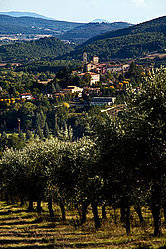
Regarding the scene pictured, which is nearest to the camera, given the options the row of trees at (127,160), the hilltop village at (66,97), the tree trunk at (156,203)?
the row of trees at (127,160)

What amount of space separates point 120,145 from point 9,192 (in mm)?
19137

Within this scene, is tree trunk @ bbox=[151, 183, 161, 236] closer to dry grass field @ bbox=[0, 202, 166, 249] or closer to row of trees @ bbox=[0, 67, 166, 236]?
row of trees @ bbox=[0, 67, 166, 236]

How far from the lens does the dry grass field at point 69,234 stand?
17500mm

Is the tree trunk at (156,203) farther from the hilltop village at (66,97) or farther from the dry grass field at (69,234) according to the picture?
the hilltop village at (66,97)

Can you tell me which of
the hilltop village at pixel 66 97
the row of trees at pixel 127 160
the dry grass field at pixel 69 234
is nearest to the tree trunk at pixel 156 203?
the row of trees at pixel 127 160

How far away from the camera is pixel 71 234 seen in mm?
20703

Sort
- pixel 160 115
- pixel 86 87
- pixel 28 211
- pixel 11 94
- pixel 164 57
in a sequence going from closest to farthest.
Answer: pixel 160 115 → pixel 28 211 → pixel 86 87 → pixel 11 94 → pixel 164 57

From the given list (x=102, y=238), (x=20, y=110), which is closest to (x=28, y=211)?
(x=102, y=238)

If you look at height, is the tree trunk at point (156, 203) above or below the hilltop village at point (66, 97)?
below

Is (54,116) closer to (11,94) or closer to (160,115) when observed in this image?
(11,94)

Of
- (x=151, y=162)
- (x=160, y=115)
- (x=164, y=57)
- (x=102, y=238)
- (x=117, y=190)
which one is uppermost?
(x=164, y=57)

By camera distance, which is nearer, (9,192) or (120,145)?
(120,145)

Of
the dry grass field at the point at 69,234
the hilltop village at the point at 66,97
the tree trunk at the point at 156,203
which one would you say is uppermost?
the hilltop village at the point at 66,97

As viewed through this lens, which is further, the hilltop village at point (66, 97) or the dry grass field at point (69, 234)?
the hilltop village at point (66, 97)
